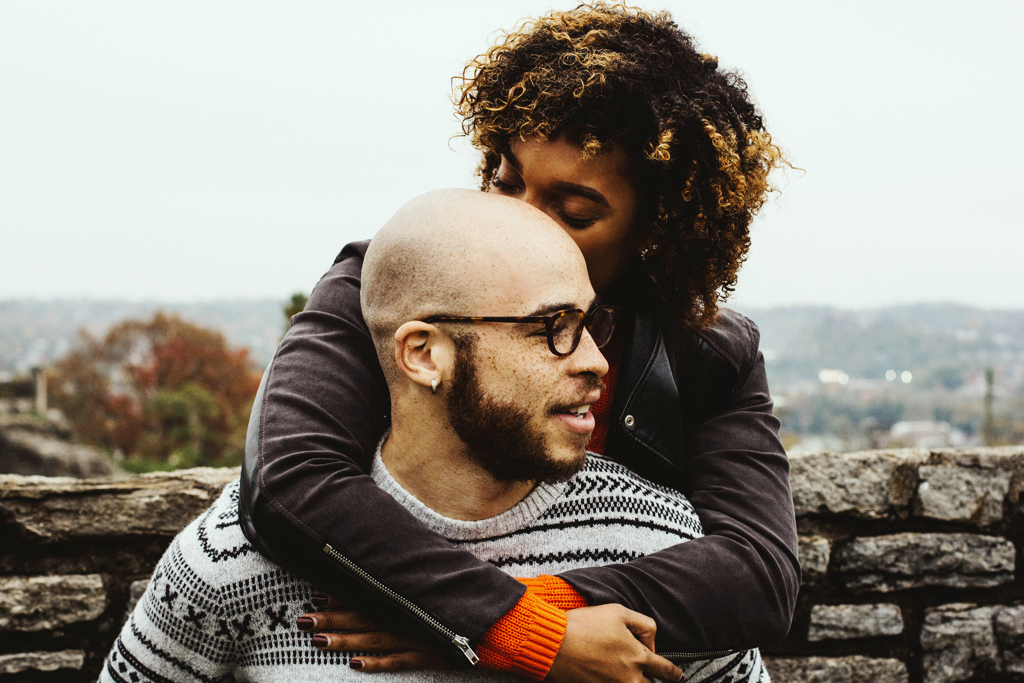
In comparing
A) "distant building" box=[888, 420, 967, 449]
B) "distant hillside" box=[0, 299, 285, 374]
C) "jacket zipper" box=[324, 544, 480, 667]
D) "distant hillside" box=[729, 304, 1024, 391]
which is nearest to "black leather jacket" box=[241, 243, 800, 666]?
"jacket zipper" box=[324, 544, 480, 667]

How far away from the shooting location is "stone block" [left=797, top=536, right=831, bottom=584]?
2.51m

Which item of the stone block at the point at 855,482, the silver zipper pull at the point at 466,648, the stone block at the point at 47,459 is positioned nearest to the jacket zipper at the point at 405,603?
the silver zipper pull at the point at 466,648

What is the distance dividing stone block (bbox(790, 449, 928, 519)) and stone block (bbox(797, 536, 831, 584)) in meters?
0.10

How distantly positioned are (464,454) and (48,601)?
1.54 metres

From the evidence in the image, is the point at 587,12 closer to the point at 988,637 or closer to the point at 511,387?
the point at 511,387

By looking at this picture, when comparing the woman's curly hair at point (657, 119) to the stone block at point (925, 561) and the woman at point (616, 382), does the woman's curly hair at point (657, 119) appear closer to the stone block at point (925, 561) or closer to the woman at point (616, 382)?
the woman at point (616, 382)

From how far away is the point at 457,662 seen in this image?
1.25m

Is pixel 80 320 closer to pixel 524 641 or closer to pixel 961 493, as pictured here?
pixel 961 493

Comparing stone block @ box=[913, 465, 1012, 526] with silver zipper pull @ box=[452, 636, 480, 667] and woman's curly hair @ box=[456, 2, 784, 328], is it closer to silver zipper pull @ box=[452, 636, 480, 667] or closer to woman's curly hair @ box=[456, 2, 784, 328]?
woman's curly hair @ box=[456, 2, 784, 328]

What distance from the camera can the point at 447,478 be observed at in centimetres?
148

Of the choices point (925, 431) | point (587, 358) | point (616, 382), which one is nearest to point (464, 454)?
point (587, 358)

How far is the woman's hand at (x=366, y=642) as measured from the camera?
1.33 meters

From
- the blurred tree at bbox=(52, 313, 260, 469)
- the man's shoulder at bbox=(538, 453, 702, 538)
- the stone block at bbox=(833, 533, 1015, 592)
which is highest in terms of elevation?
the man's shoulder at bbox=(538, 453, 702, 538)

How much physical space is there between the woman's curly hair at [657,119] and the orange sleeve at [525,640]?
98 centimetres
